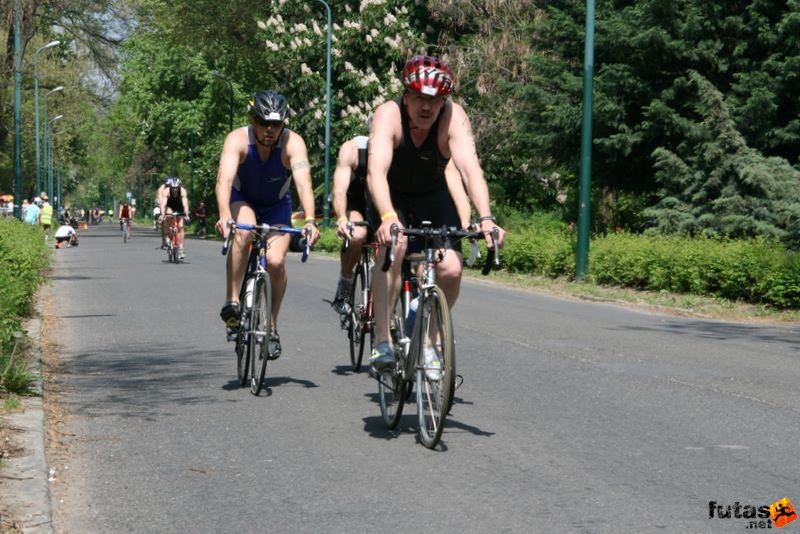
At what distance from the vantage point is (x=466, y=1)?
121 ft

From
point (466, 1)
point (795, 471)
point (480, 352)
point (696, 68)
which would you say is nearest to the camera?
point (795, 471)

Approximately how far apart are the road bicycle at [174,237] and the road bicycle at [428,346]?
21.4m

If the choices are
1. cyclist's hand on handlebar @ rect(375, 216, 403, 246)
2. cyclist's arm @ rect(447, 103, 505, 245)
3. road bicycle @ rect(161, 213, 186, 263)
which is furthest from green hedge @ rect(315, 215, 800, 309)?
cyclist's hand on handlebar @ rect(375, 216, 403, 246)

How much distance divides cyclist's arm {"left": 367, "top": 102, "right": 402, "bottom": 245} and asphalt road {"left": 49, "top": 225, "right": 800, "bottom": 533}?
117cm

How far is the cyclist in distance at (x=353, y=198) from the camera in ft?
24.6

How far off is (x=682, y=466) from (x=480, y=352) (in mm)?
5198

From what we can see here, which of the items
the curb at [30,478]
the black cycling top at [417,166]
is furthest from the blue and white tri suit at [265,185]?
the curb at [30,478]

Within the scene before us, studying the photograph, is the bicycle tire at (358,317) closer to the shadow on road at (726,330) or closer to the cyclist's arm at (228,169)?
the cyclist's arm at (228,169)

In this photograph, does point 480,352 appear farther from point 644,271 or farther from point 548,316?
point 644,271

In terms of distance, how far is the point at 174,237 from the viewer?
28.5 meters

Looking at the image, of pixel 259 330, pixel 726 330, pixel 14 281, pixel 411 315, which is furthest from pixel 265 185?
pixel 726 330

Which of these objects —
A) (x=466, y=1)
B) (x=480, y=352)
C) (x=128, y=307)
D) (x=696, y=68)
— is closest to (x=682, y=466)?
(x=480, y=352)

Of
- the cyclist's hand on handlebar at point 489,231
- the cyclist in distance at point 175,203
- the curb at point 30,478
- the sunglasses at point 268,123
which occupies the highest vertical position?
the sunglasses at point 268,123

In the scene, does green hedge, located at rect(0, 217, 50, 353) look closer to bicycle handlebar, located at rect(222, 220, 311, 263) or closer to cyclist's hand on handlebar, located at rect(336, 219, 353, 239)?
bicycle handlebar, located at rect(222, 220, 311, 263)
